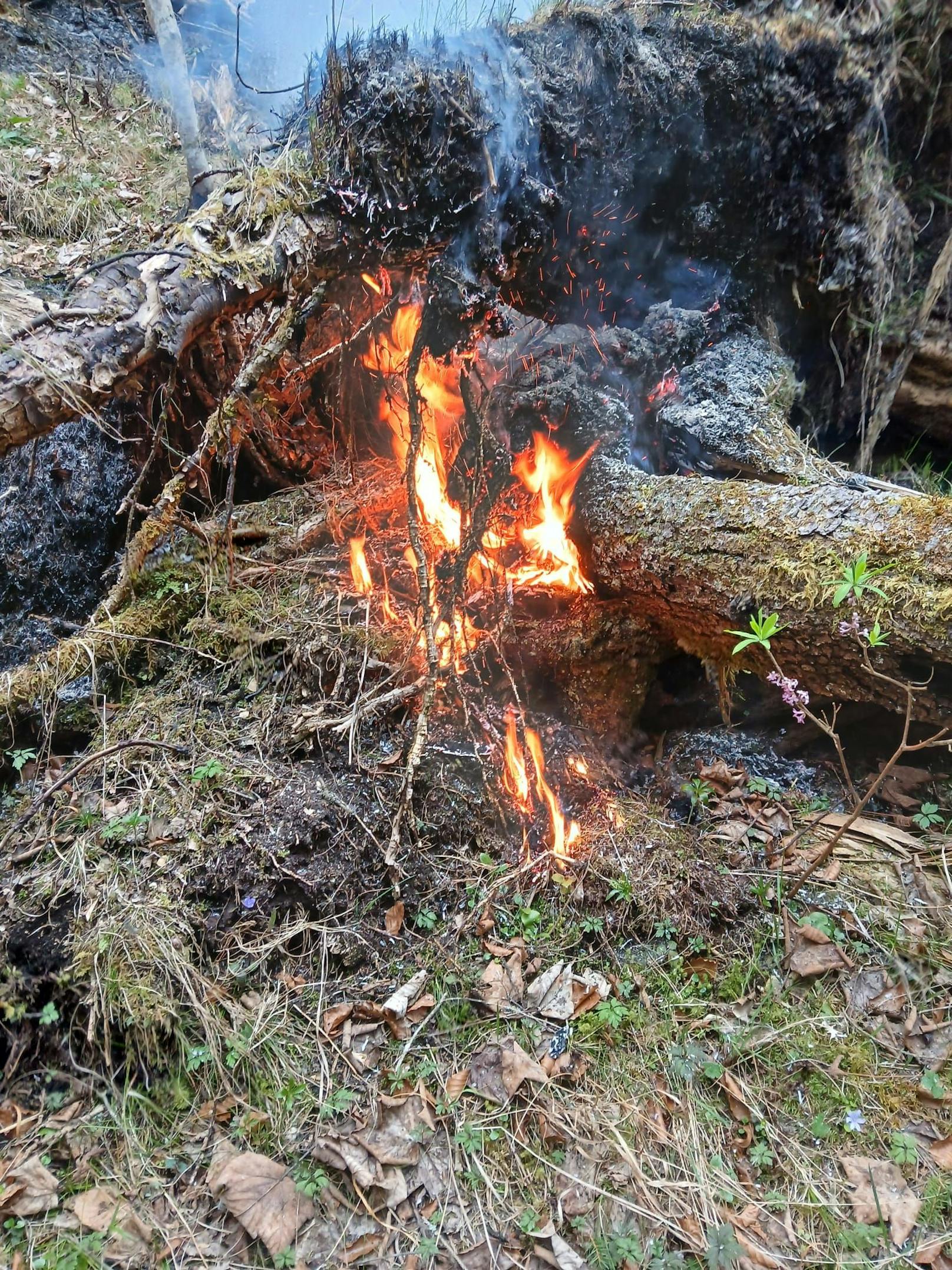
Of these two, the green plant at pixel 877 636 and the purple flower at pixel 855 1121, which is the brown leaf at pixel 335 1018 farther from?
the green plant at pixel 877 636

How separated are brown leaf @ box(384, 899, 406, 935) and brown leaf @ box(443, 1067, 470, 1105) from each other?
0.49m

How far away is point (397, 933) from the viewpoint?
2518 millimetres

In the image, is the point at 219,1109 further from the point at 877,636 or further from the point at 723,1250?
the point at 877,636

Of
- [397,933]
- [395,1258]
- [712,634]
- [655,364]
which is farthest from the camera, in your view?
[655,364]

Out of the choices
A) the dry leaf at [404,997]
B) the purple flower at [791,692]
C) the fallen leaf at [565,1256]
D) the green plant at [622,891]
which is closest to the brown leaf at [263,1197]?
the dry leaf at [404,997]

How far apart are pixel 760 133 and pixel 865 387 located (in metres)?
1.33

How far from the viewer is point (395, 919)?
2.54 metres

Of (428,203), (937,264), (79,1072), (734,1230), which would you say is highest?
(428,203)

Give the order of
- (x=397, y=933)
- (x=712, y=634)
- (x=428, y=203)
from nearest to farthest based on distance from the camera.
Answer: (x=397, y=933) < (x=712, y=634) < (x=428, y=203)

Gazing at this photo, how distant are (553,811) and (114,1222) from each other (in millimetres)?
1845

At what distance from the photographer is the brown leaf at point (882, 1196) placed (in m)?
1.88

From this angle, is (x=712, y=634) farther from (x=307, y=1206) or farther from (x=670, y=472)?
(x=307, y=1206)

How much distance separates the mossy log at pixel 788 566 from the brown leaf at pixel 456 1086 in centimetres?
182

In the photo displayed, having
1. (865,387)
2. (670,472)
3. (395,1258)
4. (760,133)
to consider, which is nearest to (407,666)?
(670,472)
